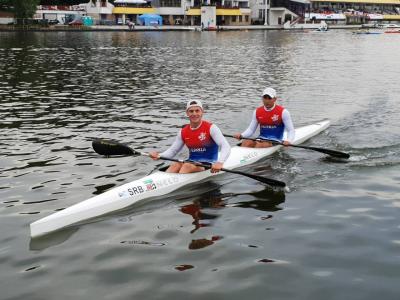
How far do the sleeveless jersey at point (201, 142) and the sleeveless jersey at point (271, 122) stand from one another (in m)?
3.35

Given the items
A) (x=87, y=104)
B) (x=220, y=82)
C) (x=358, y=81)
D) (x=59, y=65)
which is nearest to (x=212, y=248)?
(x=87, y=104)

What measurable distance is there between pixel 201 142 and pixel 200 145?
0.34ft

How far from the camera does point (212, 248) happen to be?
10.1 metres

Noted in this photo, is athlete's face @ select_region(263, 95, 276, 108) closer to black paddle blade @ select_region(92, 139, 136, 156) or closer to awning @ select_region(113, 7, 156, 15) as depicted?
black paddle blade @ select_region(92, 139, 136, 156)

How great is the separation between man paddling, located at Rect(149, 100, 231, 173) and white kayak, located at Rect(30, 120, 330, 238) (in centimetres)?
37

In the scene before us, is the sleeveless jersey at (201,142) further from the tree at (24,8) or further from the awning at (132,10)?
the awning at (132,10)

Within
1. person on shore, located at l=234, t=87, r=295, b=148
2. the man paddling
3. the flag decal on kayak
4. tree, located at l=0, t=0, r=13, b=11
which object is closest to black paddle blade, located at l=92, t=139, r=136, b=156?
the man paddling

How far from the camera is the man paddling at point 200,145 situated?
13445mm

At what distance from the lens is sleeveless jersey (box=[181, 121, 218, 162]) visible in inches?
533

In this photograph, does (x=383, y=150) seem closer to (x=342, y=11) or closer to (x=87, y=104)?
(x=87, y=104)

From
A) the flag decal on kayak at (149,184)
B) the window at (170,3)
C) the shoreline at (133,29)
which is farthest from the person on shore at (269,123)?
the window at (170,3)

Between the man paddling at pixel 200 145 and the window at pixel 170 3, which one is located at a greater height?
the window at pixel 170 3

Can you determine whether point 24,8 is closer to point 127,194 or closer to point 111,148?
point 111,148

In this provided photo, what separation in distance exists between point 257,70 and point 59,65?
729 inches
